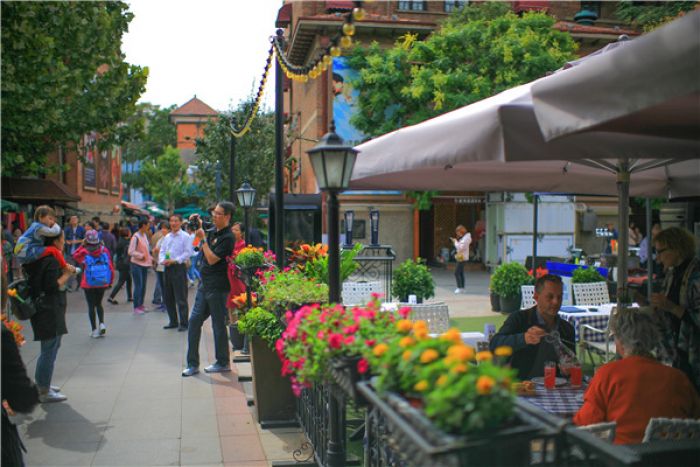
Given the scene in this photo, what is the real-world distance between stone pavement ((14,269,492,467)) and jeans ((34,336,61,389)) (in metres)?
0.25

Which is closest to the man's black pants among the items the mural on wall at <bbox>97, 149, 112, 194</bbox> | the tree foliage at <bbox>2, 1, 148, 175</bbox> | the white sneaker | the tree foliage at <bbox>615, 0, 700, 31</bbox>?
the white sneaker

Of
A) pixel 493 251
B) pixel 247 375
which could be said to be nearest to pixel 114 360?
pixel 247 375

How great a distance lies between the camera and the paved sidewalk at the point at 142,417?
209 inches

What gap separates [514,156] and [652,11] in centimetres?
2402

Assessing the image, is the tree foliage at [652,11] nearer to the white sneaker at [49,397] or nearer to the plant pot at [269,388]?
the plant pot at [269,388]

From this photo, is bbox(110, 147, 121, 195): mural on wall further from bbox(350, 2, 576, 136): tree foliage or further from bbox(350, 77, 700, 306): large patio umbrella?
bbox(350, 77, 700, 306): large patio umbrella

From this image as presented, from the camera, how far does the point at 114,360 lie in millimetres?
8922

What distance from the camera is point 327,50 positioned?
5.00 m

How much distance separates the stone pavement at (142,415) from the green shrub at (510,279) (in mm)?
5860

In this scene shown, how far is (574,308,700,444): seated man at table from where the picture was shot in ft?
10.7

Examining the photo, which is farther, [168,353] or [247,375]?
[168,353]

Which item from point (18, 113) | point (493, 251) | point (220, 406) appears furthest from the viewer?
point (493, 251)

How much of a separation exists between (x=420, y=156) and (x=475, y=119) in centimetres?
64

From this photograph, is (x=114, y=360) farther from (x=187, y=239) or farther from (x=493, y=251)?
(x=493, y=251)
